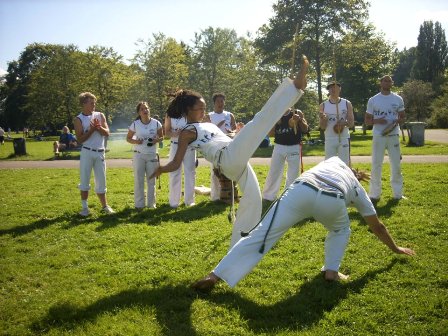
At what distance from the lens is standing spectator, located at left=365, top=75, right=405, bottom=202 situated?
8.88 metres

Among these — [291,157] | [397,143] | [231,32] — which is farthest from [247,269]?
[231,32]

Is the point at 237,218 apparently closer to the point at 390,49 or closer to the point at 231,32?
the point at 390,49

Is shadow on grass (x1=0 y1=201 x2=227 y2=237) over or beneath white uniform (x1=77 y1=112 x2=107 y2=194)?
beneath

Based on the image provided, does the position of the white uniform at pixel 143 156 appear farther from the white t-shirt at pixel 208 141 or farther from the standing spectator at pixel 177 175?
the white t-shirt at pixel 208 141

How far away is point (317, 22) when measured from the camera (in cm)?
2853

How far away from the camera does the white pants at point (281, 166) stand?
30.0 feet

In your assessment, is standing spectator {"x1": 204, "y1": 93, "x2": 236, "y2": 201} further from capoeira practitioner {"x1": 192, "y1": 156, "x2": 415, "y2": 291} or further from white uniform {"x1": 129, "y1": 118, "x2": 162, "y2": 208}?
capoeira practitioner {"x1": 192, "y1": 156, "x2": 415, "y2": 291}

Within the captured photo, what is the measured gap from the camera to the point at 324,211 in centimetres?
419

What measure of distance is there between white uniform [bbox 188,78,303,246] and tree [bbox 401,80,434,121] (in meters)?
52.3

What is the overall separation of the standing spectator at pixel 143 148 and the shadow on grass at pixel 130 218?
1.65 feet

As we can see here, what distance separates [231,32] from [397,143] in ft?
138

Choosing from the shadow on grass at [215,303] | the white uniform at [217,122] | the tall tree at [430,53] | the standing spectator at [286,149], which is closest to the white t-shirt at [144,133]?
the white uniform at [217,122]

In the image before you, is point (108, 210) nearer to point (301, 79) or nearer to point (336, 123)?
point (336, 123)

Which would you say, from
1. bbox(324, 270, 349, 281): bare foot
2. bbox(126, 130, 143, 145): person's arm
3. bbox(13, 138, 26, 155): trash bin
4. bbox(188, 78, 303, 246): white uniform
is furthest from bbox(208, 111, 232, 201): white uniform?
bbox(13, 138, 26, 155): trash bin
